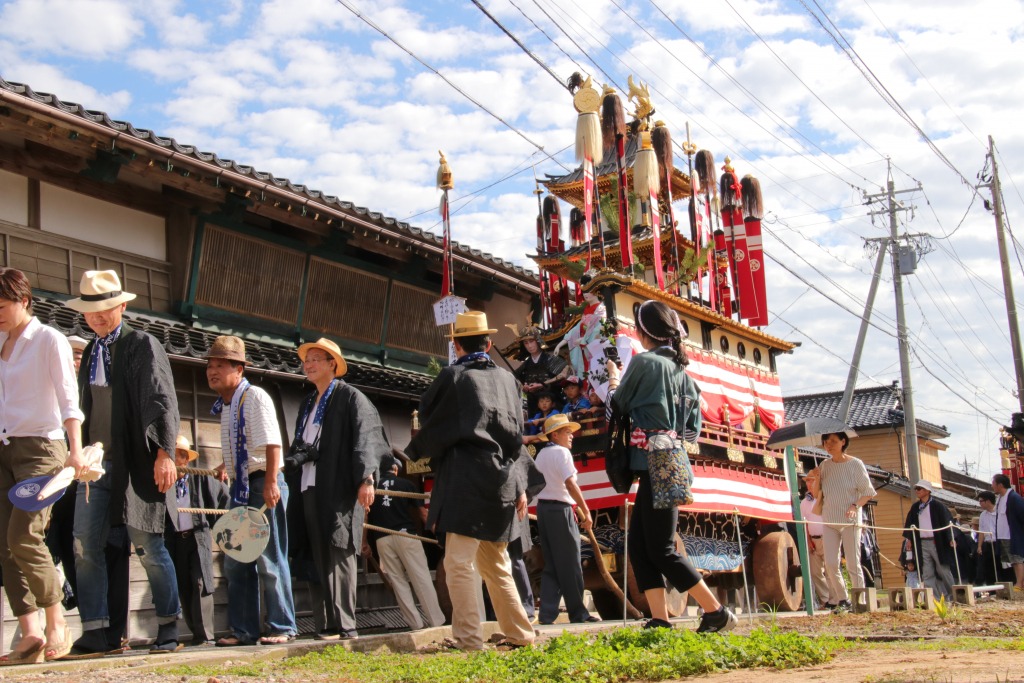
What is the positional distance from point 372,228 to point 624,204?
380 centimetres

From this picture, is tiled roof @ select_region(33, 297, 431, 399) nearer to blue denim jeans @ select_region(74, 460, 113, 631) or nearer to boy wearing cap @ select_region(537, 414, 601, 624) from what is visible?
blue denim jeans @ select_region(74, 460, 113, 631)

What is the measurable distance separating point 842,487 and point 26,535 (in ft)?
26.4

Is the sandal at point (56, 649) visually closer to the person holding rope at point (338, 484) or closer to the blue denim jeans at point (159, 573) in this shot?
the blue denim jeans at point (159, 573)

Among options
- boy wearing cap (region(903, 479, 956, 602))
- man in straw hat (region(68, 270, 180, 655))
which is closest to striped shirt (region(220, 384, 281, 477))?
man in straw hat (region(68, 270, 180, 655))

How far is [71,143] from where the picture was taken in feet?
31.3

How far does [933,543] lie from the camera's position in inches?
551

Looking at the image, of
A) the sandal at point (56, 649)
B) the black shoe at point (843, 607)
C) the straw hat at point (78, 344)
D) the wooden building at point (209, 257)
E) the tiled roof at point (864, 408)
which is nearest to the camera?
the sandal at point (56, 649)

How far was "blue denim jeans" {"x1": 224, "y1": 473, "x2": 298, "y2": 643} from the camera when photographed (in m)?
6.92

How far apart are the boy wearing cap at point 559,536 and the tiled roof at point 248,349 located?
3041 mm

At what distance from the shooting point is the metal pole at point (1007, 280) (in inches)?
1051

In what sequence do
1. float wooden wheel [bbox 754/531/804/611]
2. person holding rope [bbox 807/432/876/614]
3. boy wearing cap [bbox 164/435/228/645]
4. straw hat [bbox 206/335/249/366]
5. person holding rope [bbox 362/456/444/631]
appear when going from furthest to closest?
float wooden wheel [bbox 754/531/804/611] → person holding rope [bbox 807/432/876/614] → person holding rope [bbox 362/456/444/631] → boy wearing cap [bbox 164/435/228/645] → straw hat [bbox 206/335/249/366]

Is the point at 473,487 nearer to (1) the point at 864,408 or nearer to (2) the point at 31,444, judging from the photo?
(2) the point at 31,444

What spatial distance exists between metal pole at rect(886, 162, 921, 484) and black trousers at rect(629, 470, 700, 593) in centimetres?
2071

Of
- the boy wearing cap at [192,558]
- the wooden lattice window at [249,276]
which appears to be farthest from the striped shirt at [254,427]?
the wooden lattice window at [249,276]
